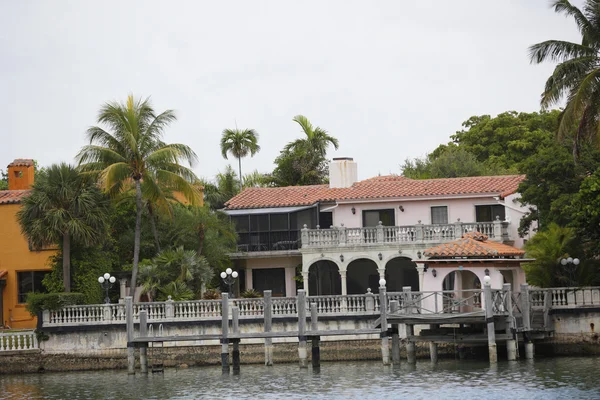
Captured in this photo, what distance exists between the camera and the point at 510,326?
4462 cm

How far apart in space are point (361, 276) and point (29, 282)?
52.5 feet

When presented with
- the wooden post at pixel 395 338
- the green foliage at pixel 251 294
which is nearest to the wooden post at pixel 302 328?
the wooden post at pixel 395 338

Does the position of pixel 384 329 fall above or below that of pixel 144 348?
above

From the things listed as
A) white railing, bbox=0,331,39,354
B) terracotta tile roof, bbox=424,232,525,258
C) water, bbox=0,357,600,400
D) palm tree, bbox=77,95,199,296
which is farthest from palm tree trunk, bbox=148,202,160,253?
terracotta tile roof, bbox=424,232,525,258

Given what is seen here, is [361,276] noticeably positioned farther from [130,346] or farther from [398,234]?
[130,346]

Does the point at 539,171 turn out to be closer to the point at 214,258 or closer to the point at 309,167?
the point at 214,258

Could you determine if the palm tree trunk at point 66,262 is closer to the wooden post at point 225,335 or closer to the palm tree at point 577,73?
the wooden post at point 225,335

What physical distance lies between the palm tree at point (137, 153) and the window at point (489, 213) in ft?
44.6

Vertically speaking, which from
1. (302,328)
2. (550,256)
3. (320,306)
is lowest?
(302,328)


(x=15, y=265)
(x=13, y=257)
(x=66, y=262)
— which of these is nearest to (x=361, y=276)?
(x=66, y=262)

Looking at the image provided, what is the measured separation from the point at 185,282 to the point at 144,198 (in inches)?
174

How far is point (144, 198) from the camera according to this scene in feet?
181

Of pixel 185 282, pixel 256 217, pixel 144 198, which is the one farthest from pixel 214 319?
pixel 256 217

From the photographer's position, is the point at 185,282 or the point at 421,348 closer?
the point at 421,348
